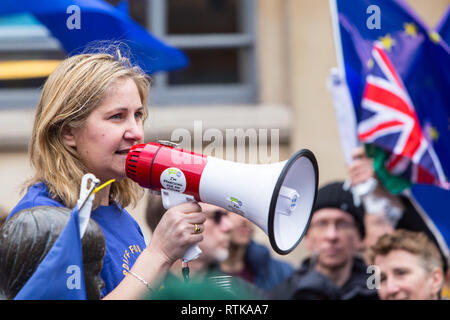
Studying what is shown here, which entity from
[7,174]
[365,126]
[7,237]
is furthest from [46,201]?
[7,174]

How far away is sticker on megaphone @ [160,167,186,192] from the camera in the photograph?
2152mm

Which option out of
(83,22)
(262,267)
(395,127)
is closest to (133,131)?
(83,22)

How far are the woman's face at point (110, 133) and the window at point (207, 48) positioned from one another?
174 inches

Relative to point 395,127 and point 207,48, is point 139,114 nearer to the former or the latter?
point 395,127

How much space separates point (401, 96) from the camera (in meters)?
4.16

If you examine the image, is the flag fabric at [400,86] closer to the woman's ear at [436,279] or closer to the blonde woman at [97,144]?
the woman's ear at [436,279]

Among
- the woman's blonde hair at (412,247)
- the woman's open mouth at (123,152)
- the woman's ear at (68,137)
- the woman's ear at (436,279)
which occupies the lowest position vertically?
the woman's ear at (436,279)

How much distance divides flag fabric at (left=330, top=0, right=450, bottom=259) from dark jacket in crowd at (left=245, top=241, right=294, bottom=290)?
1.07 metres

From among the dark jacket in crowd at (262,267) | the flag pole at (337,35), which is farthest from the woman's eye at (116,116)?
the dark jacket in crowd at (262,267)

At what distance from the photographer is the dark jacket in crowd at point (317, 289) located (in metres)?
3.92

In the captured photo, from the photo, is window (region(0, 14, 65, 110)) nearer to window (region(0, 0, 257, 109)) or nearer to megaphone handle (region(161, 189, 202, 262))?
window (region(0, 0, 257, 109))

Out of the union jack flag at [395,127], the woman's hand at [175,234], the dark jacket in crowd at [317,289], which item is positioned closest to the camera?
the woman's hand at [175,234]
